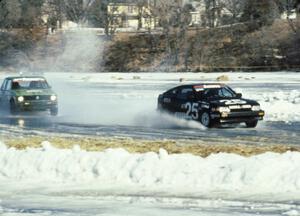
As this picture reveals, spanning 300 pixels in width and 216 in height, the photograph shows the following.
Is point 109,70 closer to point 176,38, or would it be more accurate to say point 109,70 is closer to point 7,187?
point 176,38

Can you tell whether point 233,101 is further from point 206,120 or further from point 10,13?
point 10,13

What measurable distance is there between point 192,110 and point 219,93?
41.8 inches

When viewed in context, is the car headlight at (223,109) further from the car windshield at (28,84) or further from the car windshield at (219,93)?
the car windshield at (28,84)

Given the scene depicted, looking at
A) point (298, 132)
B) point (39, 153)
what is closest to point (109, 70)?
point (298, 132)

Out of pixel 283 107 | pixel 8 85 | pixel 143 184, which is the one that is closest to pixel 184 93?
pixel 283 107

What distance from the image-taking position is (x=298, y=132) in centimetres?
1838

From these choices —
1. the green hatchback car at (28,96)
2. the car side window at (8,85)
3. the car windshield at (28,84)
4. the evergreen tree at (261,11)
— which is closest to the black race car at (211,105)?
the green hatchback car at (28,96)

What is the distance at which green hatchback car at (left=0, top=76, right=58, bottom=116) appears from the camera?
86.6ft

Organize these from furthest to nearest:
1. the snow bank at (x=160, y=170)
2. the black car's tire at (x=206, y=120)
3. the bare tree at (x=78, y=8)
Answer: the bare tree at (x=78, y=8) < the black car's tire at (x=206, y=120) < the snow bank at (x=160, y=170)

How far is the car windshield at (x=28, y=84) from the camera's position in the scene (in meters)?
27.2

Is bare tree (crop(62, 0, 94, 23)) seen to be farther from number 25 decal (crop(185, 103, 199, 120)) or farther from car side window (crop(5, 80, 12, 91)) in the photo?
number 25 decal (crop(185, 103, 199, 120))

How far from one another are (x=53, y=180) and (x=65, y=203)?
167 cm

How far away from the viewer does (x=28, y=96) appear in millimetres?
26594

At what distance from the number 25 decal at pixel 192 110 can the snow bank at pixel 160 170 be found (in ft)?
29.4
